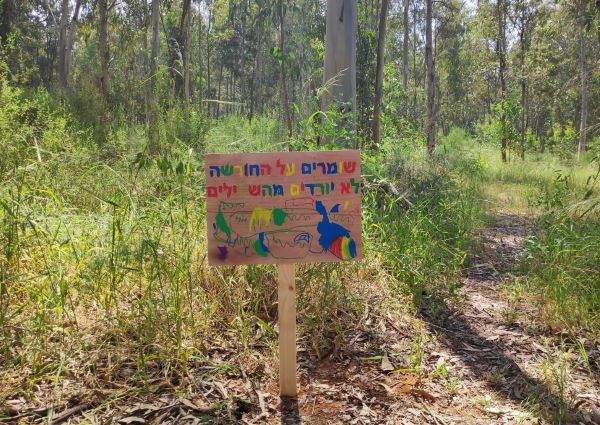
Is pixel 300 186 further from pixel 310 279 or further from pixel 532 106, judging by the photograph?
pixel 532 106

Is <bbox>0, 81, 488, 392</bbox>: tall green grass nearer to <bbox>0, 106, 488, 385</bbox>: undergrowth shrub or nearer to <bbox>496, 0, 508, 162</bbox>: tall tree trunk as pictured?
<bbox>0, 106, 488, 385</bbox>: undergrowth shrub

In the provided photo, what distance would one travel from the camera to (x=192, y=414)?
2027mm

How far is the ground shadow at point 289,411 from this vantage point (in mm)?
2080

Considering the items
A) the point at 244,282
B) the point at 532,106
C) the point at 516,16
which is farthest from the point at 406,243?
the point at 532,106

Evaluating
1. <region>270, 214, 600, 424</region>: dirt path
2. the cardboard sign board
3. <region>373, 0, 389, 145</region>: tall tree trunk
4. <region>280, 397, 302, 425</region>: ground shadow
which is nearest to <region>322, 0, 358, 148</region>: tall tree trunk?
<region>373, 0, 389, 145</region>: tall tree trunk

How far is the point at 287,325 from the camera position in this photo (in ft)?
7.26

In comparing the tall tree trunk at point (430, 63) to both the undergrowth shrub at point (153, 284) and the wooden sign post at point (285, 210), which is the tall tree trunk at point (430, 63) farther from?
the wooden sign post at point (285, 210)

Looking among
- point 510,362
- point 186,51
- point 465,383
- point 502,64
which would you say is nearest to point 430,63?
point 502,64

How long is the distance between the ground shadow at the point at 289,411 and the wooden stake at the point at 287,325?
0.07 m

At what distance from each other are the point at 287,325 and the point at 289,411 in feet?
1.26

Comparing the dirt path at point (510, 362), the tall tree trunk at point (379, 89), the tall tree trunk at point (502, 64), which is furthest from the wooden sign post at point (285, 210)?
the tall tree trunk at point (502, 64)

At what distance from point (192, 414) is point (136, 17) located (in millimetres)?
19274

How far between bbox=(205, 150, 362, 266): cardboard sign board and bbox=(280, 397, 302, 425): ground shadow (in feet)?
2.21

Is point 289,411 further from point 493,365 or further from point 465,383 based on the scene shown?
point 493,365
